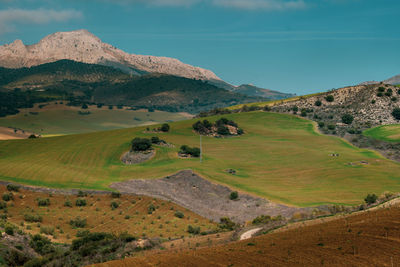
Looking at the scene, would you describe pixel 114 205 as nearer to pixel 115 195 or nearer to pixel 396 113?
pixel 115 195

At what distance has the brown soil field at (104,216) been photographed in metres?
41.8

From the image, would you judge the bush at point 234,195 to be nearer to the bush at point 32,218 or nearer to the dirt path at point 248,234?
the dirt path at point 248,234

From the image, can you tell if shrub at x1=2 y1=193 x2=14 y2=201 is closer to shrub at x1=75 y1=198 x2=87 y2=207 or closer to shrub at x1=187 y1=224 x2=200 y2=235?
shrub at x1=75 y1=198 x2=87 y2=207

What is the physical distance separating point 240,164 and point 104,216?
37.9 metres

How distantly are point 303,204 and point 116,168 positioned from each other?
40319mm

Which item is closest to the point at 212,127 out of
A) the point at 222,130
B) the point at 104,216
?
the point at 222,130

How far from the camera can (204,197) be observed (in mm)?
57812

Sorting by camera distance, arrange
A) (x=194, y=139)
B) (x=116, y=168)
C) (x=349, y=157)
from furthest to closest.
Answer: (x=194, y=139) → (x=349, y=157) → (x=116, y=168)

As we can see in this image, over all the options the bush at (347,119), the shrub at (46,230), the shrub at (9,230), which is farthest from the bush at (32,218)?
the bush at (347,119)

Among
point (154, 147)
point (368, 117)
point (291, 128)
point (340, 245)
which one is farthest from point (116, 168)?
point (368, 117)

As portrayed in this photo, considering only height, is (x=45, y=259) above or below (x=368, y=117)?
below

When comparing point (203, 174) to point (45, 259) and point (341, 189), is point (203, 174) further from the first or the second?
A: point (45, 259)

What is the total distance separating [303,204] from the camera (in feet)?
165

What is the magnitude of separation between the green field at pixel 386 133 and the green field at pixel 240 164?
11327mm
